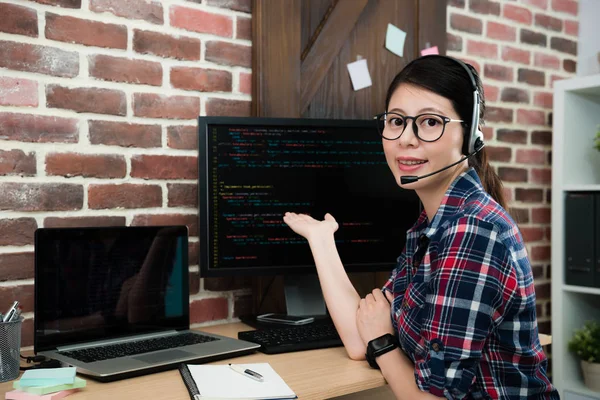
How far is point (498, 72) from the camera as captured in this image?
2.54m

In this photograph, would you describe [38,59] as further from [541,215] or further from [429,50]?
[541,215]

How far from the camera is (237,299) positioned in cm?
195

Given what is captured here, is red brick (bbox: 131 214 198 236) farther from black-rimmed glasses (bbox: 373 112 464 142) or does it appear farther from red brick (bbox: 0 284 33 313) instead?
black-rimmed glasses (bbox: 373 112 464 142)

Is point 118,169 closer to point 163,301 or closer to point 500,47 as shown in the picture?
point 163,301

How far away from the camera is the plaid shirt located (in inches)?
44.4

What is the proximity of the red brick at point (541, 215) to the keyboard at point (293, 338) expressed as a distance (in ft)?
4.54

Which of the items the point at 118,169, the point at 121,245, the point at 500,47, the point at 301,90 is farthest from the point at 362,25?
the point at 121,245

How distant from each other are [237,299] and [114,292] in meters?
0.50

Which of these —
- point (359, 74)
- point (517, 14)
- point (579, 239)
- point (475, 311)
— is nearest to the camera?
point (475, 311)

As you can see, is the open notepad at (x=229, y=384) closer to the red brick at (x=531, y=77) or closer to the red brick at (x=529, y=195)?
the red brick at (x=529, y=195)

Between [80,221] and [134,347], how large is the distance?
40 centimetres

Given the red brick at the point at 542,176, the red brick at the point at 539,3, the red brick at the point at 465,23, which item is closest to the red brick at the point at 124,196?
the red brick at the point at 465,23

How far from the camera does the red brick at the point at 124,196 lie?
1.68 m

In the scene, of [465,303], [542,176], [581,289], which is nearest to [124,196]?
[465,303]
